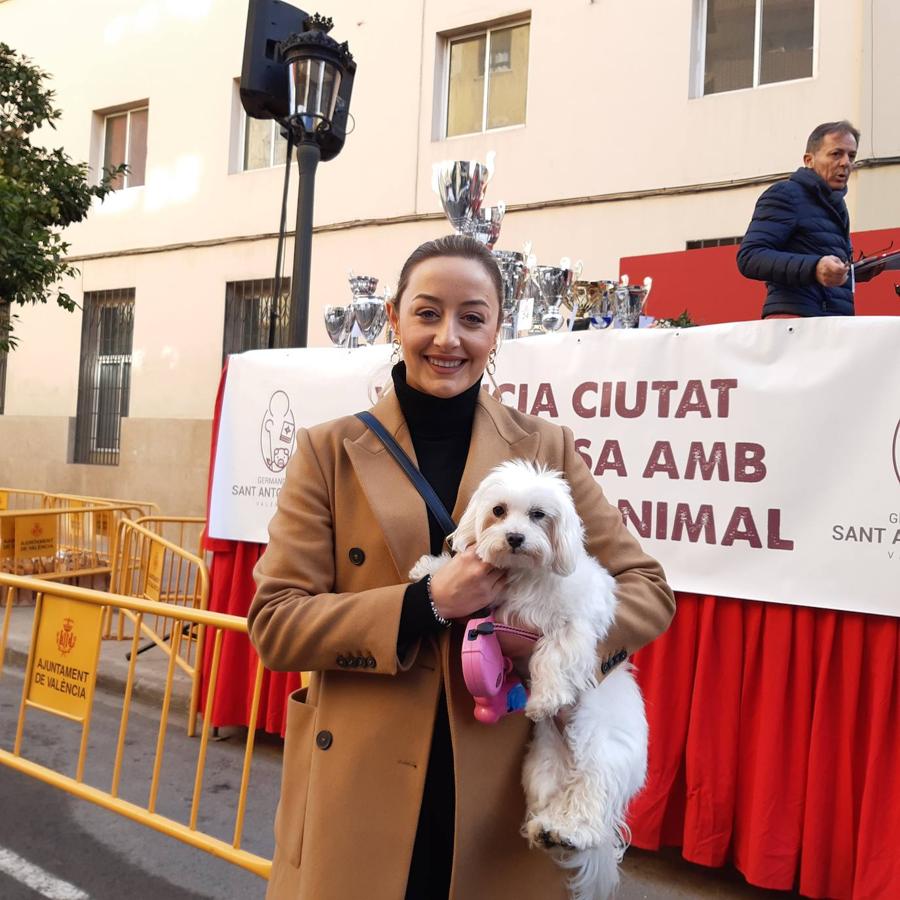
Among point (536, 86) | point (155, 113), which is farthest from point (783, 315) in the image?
point (155, 113)

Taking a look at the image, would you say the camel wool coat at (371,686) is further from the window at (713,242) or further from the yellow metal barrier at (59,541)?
the window at (713,242)

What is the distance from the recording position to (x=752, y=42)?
30.4 feet

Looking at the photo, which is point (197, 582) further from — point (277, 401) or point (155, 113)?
point (155, 113)

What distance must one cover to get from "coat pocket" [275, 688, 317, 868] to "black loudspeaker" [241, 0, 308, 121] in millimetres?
4978

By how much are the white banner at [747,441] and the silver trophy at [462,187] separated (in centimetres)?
96

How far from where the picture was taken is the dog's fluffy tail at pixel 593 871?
165cm

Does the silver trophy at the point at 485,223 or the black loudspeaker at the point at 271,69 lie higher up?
the black loudspeaker at the point at 271,69

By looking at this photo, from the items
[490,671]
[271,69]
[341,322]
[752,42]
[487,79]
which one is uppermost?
[487,79]

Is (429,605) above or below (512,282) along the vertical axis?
below

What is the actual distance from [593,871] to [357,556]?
2.57 feet

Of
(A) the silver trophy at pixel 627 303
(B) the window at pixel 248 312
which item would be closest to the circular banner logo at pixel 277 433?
(A) the silver trophy at pixel 627 303

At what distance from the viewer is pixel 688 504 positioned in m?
3.42

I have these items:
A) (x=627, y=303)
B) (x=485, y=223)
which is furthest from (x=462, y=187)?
(x=627, y=303)

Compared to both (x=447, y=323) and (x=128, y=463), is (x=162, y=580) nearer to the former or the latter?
(x=447, y=323)
